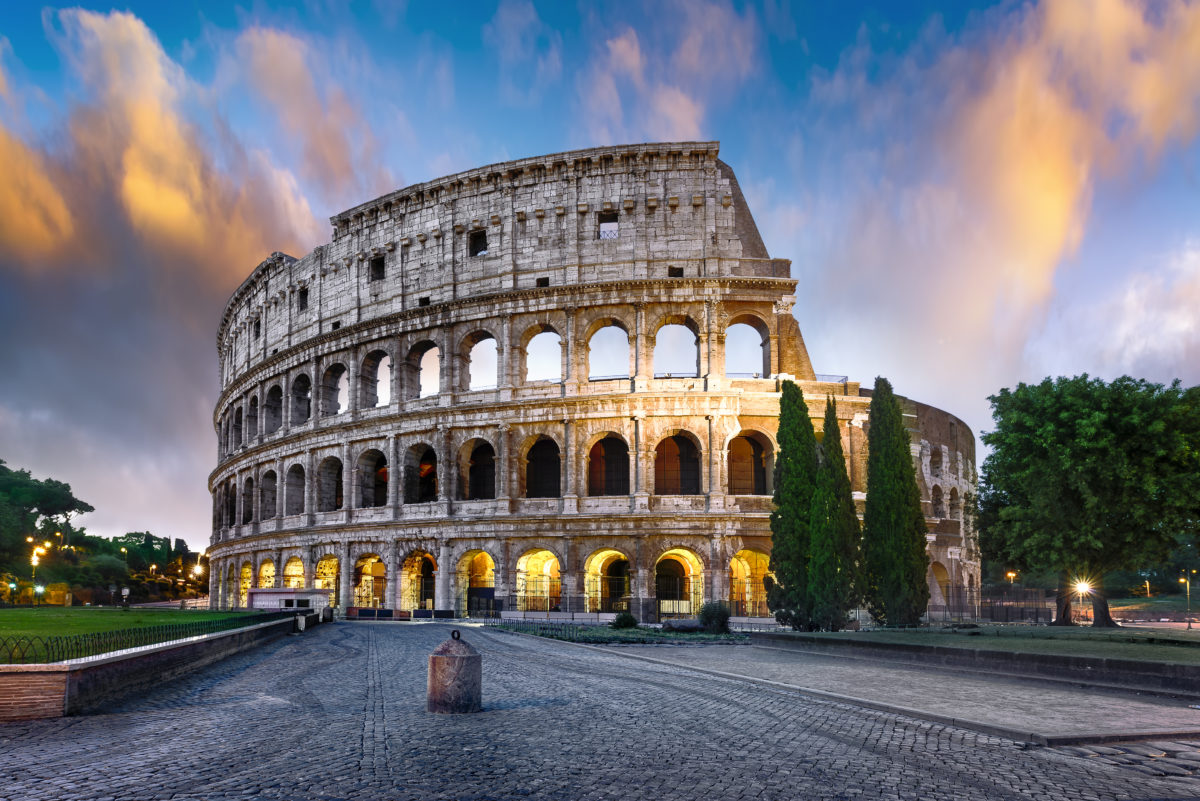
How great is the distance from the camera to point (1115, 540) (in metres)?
29.9

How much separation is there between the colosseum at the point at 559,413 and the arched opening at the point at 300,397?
6.50 feet

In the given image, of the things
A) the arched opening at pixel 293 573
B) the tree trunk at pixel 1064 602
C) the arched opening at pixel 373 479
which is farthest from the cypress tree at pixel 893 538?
the arched opening at pixel 293 573

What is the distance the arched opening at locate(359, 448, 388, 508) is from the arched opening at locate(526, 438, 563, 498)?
8.12 meters

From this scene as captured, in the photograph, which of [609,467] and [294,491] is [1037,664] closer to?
[609,467]

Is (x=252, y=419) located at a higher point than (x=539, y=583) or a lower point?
higher

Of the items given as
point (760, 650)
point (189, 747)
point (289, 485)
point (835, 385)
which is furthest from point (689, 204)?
point (189, 747)

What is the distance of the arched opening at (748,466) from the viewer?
37.8 m

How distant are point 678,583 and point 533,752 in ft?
98.8

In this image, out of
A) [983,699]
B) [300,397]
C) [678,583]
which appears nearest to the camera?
[983,699]

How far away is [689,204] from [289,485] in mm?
26335

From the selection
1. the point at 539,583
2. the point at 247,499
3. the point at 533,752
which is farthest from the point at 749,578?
the point at 247,499

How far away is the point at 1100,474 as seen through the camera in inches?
1146

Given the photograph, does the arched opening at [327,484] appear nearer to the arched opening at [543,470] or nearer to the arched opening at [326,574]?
the arched opening at [326,574]

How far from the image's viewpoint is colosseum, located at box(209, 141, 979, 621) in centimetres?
3628
